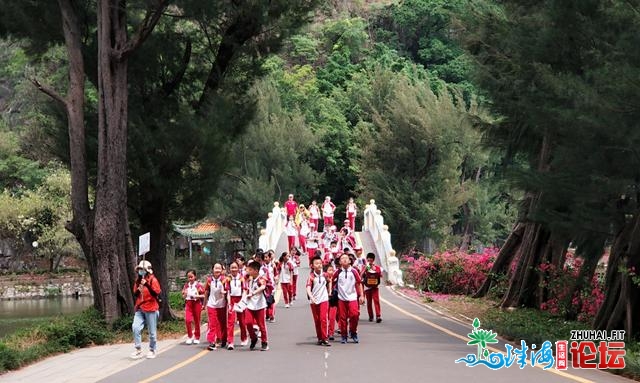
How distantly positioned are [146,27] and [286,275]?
796cm

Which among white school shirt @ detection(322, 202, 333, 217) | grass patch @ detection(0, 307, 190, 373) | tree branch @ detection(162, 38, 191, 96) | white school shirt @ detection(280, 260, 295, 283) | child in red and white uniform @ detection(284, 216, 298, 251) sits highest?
tree branch @ detection(162, 38, 191, 96)

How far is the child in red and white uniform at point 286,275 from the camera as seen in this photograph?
23.4m

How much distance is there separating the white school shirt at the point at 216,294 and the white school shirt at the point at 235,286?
0.17 m

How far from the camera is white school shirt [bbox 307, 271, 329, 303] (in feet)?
50.6

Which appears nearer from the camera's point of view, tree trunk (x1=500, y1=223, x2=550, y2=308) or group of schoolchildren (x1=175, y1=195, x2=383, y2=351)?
group of schoolchildren (x1=175, y1=195, x2=383, y2=351)

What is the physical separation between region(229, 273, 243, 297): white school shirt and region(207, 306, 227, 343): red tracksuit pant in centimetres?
32

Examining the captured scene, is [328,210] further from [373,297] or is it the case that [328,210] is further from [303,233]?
[373,297]

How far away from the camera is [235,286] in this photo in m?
16.1

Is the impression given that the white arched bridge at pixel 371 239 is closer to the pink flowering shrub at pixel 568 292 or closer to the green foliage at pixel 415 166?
the green foliage at pixel 415 166

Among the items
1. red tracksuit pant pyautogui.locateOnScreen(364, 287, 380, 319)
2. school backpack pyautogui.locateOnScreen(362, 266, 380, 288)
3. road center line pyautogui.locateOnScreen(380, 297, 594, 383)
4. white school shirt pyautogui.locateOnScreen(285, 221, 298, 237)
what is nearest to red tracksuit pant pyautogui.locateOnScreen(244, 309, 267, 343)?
road center line pyautogui.locateOnScreen(380, 297, 594, 383)

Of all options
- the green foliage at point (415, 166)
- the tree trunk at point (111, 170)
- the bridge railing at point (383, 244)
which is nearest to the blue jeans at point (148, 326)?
the tree trunk at point (111, 170)

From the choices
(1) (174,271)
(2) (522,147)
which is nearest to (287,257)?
(2) (522,147)

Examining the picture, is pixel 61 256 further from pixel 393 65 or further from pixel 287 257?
pixel 287 257

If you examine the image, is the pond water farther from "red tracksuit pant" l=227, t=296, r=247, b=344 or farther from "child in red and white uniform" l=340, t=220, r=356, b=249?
"red tracksuit pant" l=227, t=296, r=247, b=344
